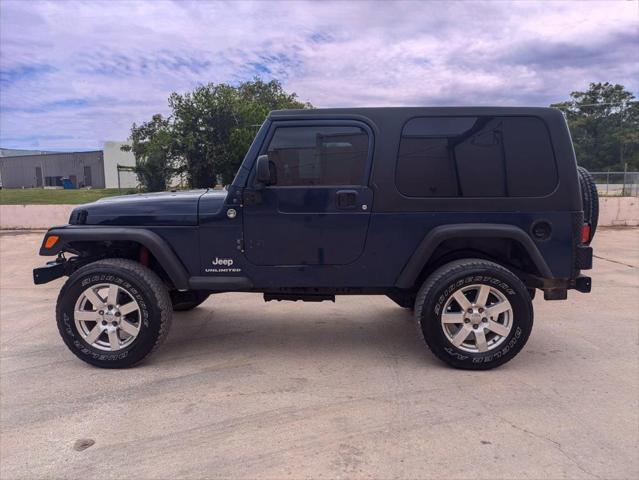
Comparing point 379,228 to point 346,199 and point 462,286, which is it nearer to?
point 346,199

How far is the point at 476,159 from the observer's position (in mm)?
4078

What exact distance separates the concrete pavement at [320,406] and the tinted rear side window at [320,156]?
1591 mm

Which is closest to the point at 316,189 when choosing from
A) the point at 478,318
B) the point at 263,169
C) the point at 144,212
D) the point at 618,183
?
the point at 263,169

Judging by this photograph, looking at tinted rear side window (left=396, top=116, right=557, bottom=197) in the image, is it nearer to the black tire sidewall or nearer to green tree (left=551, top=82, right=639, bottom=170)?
the black tire sidewall

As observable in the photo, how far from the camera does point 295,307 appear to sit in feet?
20.2

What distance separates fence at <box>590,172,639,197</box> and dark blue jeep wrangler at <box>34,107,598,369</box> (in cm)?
1746

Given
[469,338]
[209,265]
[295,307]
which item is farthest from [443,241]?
[295,307]

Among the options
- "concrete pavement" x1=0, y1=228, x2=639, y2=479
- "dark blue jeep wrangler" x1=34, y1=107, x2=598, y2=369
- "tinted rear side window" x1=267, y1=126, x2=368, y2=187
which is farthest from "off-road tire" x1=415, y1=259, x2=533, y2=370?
"tinted rear side window" x1=267, y1=126, x2=368, y2=187

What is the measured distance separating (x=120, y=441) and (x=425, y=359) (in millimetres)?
2526

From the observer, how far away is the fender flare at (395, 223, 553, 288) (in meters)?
4.00

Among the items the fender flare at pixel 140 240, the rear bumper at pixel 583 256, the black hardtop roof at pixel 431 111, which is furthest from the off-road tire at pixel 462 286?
the fender flare at pixel 140 240

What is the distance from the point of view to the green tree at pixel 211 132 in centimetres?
1916

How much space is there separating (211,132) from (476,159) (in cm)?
1699

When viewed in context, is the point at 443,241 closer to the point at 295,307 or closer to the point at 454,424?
the point at 454,424
